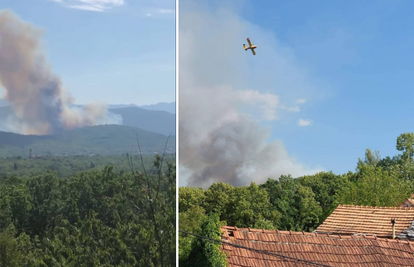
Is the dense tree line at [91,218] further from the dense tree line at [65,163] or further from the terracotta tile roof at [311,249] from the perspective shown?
the terracotta tile roof at [311,249]

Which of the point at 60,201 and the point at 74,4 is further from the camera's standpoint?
the point at 74,4

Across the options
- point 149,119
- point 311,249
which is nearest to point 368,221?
point 311,249

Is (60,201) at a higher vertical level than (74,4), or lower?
lower

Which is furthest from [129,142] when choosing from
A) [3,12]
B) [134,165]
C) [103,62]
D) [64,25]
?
[3,12]

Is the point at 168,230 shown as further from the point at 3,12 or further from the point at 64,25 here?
the point at 3,12

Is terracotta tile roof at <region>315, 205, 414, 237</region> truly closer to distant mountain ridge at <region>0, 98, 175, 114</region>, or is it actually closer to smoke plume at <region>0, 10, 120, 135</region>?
distant mountain ridge at <region>0, 98, 175, 114</region>

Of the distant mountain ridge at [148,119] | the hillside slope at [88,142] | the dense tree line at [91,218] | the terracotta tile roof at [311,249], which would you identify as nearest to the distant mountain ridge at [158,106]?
the distant mountain ridge at [148,119]
